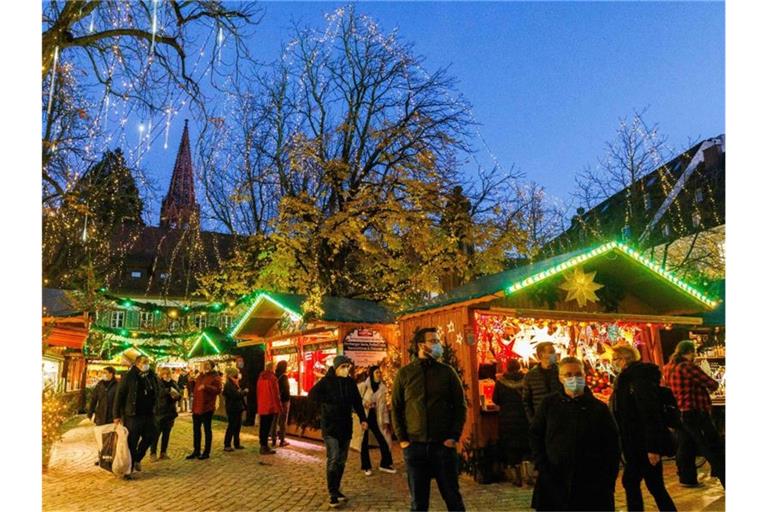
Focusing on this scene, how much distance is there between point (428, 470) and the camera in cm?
503

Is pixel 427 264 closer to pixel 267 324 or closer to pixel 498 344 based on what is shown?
pixel 267 324

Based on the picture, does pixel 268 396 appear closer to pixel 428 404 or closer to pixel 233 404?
pixel 233 404

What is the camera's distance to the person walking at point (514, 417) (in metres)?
7.93

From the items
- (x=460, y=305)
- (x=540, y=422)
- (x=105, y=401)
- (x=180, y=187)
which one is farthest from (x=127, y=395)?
(x=180, y=187)

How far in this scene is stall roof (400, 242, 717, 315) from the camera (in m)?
8.59

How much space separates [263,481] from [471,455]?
295 centimetres

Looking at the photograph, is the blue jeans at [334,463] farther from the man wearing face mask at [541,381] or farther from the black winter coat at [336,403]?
the man wearing face mask at [541,381]

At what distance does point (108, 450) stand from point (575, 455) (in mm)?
7253

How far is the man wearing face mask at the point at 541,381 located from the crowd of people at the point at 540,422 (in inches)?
0.5

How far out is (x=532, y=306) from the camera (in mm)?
9391

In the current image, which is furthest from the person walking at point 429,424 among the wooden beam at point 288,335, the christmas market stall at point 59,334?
the wooden beam at point 288,335

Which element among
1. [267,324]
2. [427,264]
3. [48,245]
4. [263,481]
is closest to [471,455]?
[263,481]

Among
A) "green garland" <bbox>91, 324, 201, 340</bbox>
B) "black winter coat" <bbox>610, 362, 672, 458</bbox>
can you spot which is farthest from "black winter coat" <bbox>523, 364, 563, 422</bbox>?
"green garland" <bbox>91, 324, 201, 340</bbox>
